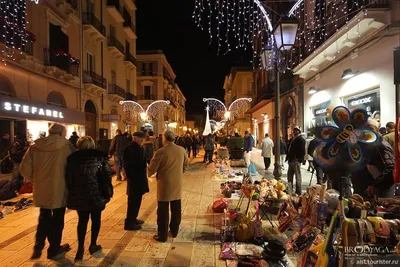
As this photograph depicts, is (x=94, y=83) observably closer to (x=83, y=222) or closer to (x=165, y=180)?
(x=165, y=180)

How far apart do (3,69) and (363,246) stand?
1357 cm

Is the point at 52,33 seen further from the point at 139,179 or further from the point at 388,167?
the point at 388,167

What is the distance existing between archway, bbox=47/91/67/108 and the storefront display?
47.1 inches

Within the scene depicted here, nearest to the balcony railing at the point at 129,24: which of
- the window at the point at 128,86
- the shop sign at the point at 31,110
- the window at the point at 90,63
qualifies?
the window at the point at 128,86

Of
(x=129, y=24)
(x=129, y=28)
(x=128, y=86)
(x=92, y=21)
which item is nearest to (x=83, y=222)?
(x=92, y=21)

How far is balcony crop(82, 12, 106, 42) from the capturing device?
19797mm

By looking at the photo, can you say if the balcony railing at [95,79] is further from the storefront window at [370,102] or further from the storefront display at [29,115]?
the storefront window at [370,102]

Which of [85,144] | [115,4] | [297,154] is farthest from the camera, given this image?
[115,4]

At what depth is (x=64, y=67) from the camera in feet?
54.2

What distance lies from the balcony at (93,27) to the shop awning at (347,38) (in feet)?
46.8

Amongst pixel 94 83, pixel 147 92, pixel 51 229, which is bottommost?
pixel 51 229

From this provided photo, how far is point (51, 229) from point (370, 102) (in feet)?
31.7

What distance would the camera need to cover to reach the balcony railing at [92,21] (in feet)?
65.3

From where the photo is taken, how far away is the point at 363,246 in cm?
252
